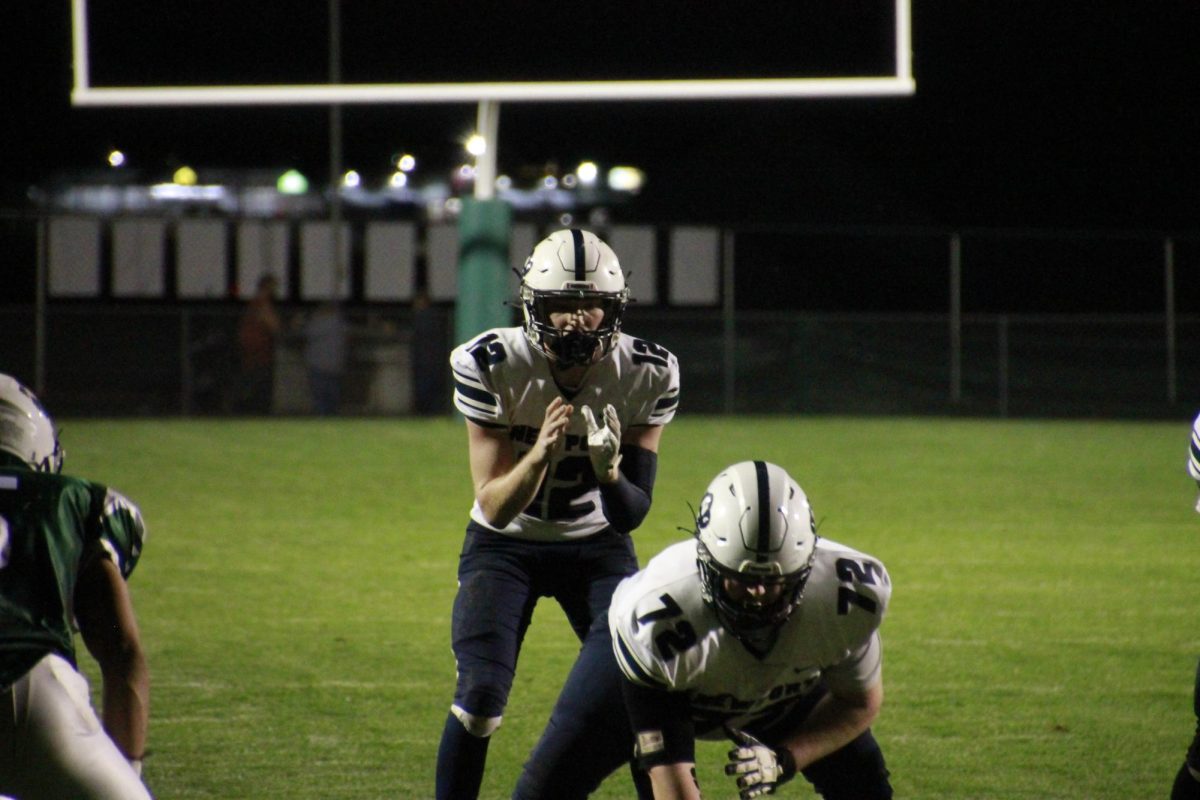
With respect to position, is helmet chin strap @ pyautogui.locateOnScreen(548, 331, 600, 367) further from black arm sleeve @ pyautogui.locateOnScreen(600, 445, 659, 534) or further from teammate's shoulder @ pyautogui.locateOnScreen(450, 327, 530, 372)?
black arm sleeve @ pyautogui.locateOnScreen(600, 445, 659, 534)

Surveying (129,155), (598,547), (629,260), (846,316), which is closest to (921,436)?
(846,316)

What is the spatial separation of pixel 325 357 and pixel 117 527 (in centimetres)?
1615

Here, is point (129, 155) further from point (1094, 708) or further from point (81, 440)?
point (1094, 708)

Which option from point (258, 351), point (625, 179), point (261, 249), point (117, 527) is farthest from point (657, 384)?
point (625, 179)

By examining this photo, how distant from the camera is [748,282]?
28328 millimetres

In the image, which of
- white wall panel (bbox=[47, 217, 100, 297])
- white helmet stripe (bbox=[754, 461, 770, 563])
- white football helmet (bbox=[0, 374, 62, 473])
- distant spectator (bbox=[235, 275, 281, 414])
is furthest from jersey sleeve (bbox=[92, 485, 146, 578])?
white wall panel (bbox=[47, 217, 100, 297])

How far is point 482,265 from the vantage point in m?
16.8

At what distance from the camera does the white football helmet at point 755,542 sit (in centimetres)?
318

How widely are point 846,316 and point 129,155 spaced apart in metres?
24.1

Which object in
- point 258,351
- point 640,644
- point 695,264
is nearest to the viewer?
point 640,644

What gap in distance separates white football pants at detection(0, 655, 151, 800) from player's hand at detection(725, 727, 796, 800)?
1.17 meters

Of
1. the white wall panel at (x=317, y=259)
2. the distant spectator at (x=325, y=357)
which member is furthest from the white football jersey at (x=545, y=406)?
the white wall panel at (x=317, y=259)

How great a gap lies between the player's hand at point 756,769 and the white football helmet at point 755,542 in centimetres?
26

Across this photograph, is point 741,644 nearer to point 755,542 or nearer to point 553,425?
point 755,542
